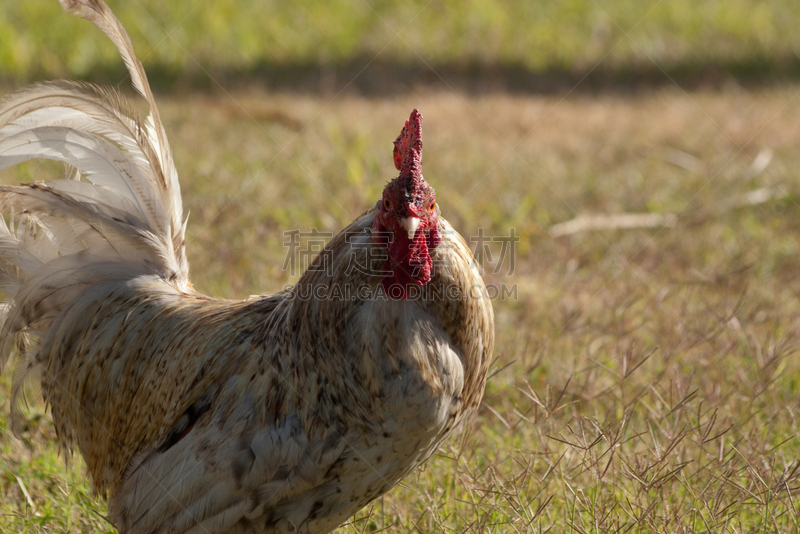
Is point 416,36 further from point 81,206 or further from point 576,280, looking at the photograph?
point 81,206

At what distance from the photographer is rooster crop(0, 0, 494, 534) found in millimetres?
2312

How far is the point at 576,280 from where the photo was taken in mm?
5457

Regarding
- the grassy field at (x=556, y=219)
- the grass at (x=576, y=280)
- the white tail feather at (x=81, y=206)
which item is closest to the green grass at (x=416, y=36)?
the grassy field at (x=556, y=219)

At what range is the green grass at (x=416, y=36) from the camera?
10195 mm

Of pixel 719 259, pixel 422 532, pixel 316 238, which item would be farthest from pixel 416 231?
pixel 719 259

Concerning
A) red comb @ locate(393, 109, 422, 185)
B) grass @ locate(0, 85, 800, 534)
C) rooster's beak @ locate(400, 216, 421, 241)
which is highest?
red comb @ locate(393, 109, 422, 185)

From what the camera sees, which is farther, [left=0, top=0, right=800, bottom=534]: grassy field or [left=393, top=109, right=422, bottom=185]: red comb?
[left=0, top=0, right=800, bottom=534]: grassy field

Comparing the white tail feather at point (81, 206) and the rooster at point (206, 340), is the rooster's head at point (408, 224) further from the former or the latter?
the white tail feather at point (81, 206)

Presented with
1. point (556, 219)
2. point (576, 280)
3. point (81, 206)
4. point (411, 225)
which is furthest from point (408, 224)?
point (556, 219)

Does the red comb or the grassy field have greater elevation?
the red comb

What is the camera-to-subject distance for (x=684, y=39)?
12039mm

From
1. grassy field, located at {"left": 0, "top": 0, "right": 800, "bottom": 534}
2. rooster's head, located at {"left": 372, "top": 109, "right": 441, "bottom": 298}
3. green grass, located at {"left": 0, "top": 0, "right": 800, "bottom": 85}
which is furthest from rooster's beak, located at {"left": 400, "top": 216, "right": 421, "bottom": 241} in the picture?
green grass, located at {"left": 0, "top": 0, "right": 800, "bottom": 85}

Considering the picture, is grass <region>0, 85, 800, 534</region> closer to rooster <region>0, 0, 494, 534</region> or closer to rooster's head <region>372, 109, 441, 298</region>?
→ rooster <region>0, 0, 494, 534</region>

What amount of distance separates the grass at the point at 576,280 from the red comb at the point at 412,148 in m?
1.23
